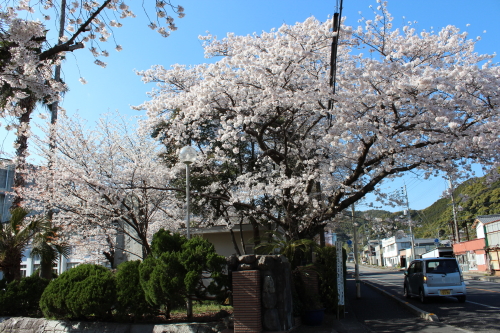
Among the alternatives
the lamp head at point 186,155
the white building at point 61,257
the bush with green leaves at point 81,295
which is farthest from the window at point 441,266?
the white building at point 61,257

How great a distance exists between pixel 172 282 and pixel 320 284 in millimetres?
4916

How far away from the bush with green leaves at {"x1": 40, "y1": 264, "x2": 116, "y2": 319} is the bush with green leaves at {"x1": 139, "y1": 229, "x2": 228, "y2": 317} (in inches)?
45.6

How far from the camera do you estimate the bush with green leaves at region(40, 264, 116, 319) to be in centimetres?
823

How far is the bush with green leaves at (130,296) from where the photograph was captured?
817 centimetres

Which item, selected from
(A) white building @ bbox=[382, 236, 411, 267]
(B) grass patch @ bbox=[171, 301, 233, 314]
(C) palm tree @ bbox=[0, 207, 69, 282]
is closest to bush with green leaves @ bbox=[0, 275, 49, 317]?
(C) palm tree @ bbox=[0, 207, 69, 282]

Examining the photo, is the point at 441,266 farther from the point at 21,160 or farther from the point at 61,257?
the point at 61,257

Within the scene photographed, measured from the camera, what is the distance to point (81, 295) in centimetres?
828

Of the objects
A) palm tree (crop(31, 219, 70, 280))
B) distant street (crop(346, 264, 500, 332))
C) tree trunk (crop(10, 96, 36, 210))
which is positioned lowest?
distant street (crop(346, 264, 500, 332))

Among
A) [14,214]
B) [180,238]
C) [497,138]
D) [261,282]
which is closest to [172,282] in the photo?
[180,238]

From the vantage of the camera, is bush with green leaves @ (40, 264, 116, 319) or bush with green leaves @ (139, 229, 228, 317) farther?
bush with green leaves @ (40, 264, 116, 319)

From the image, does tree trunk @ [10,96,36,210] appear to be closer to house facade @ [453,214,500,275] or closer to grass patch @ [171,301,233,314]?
grass patch @ [171,301,233,314]

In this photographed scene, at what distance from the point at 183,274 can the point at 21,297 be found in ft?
18.3

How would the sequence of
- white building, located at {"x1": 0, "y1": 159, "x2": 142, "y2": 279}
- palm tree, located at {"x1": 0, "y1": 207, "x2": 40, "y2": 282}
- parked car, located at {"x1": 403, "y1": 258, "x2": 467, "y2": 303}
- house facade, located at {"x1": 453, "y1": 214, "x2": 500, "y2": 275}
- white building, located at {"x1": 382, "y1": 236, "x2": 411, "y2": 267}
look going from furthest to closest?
white building, located at {"x1": 382, "y1": 236, "x2": 411, "y2": 267}, house facade, located at {"x1": 453, "y1": 214, "x2": 500, "y2": 275}, white building, located at {"x1": 0, "y1": 159, "x2": 142, "y2": 279}, parked car, located at {"x1": 403, "y1": 258, "x2": 467, "y2": 303}, palm tree, located at {"x1": 0, "y1": 207, "x2": 40, "y2": 282}

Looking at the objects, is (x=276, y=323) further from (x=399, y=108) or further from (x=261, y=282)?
(x=399, y=108)
